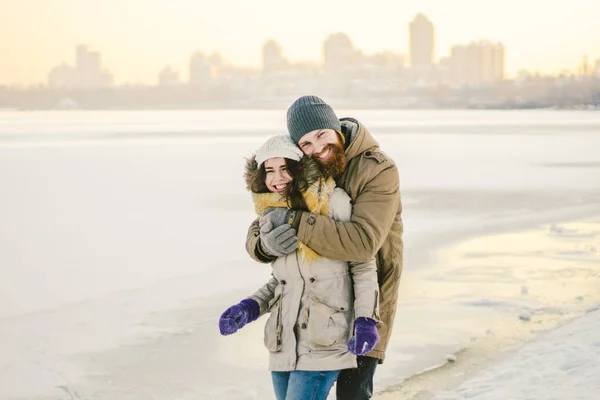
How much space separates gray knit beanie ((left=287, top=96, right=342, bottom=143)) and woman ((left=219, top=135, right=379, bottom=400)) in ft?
0.15

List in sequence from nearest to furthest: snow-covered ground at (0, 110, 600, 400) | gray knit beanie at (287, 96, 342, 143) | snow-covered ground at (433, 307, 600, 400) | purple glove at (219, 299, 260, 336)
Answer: gray knit beanie at (287, 96, 342, 143) < purple glove at (219, 299, 260, 336) < snow-covered ground at (433, 307, 600, 400) < snow-covered ground at (0, 110, 600, 400)

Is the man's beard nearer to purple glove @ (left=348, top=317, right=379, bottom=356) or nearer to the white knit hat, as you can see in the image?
the white knit hat

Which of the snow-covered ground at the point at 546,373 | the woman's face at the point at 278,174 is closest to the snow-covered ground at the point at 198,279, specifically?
the snow-covered ground at the point at 546,373

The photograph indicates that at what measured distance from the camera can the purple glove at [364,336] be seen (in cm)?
231

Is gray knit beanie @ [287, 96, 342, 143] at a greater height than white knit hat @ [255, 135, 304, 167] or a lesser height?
greater

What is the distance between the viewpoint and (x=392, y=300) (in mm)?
2596

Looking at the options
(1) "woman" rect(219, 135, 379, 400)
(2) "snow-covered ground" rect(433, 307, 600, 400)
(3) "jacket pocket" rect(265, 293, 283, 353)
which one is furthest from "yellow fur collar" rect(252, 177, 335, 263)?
(2) "snow-covered ground" rect(433, 307, 600, 400)

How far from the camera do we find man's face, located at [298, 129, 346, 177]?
2.36 meters

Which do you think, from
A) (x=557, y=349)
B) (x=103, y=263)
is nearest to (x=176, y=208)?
(x=103, y=263)

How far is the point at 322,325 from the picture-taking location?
236cm

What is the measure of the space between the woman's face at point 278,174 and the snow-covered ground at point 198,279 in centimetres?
249

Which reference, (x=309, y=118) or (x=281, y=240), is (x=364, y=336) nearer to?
(x=281, y=240)

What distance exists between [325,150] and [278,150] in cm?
14

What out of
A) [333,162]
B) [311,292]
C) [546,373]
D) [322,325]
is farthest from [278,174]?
[546,373]
